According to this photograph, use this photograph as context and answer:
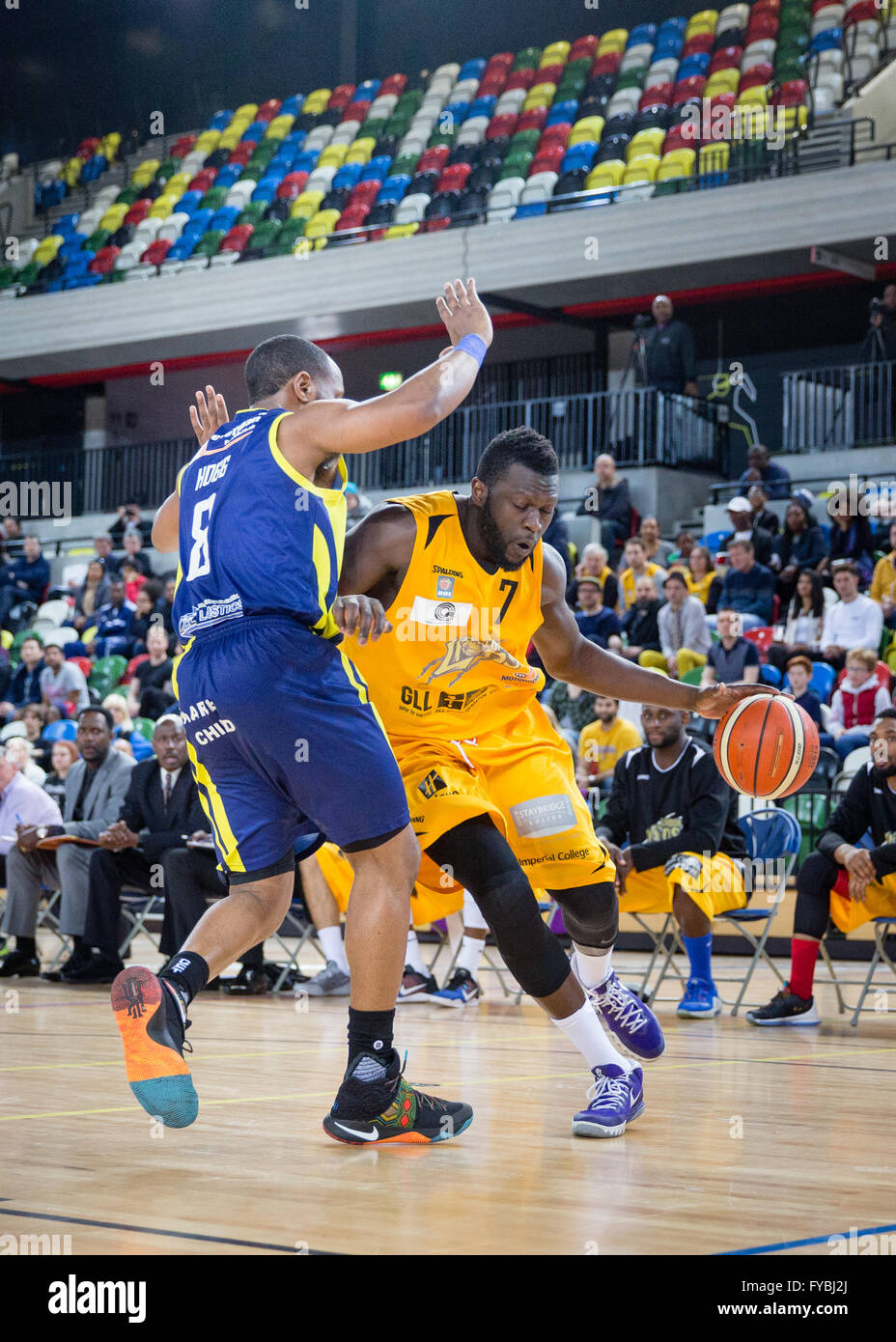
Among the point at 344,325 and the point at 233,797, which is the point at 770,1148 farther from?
the point at 344,325

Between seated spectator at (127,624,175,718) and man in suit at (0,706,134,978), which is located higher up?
seated spectator at (127,624,175,718)

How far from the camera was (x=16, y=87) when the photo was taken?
24250mm

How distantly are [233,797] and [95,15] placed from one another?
23.4 metres

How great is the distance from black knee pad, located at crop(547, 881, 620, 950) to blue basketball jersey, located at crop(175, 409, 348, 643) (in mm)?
1135

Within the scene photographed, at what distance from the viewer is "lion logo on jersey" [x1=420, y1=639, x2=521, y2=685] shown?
3895 millimetres

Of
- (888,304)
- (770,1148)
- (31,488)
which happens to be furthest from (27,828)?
(31,488)

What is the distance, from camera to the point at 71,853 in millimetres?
8578

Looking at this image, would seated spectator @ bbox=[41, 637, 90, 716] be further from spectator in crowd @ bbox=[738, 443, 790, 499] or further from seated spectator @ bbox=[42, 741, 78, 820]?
spectator in crowd @ bbox=[738, 443, 790, 499]

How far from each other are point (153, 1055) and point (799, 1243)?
125cm

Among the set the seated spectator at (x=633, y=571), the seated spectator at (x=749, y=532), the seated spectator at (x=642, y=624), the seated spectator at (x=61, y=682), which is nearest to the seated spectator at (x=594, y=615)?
the seated spectator at (x=642, y=624)

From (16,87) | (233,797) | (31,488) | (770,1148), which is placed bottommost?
(770,1148)

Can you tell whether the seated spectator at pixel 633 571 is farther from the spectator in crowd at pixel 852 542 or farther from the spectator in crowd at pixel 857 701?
the spectator in crowd at pixel 857 701

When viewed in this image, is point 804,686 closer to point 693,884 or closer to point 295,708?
point 693,884

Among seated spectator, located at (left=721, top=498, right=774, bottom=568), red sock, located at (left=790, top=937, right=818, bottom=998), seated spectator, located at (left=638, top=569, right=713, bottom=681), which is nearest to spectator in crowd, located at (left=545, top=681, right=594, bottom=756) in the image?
A: seated spectator, located at (left=638, top=569, right=713, bottom=681)
